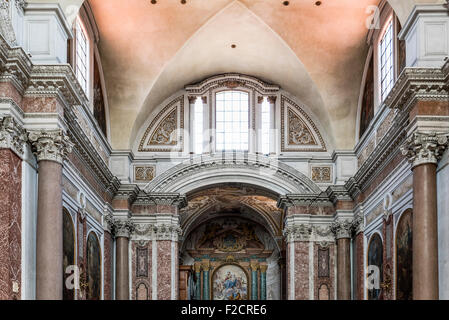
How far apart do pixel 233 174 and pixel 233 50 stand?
4.12 metres

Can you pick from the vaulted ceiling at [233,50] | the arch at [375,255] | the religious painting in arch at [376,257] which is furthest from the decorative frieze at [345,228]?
the vaulted ceiling at [233,50]

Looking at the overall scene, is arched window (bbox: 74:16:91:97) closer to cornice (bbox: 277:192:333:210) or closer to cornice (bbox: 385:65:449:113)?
cornice (bbox: 277:192:333:210)

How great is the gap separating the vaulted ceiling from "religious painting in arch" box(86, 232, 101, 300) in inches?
167

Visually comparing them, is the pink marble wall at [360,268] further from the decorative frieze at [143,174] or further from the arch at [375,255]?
the decorative frieze at [143,174]

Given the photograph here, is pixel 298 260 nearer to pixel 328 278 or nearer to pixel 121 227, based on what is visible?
pixel 328 278

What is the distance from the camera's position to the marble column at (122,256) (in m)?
24.1

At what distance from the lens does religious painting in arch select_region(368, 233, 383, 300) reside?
20.3 meters

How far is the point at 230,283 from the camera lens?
35938mm

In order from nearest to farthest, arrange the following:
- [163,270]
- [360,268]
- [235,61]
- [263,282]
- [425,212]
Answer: [425,212] < [360,268] < [163,270] < [235,61] < [263,282]

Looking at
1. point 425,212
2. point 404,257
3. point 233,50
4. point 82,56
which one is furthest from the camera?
point 233,50

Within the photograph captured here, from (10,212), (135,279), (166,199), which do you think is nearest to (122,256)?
(135,279)

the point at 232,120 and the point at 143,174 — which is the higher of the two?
the point at 232,120
